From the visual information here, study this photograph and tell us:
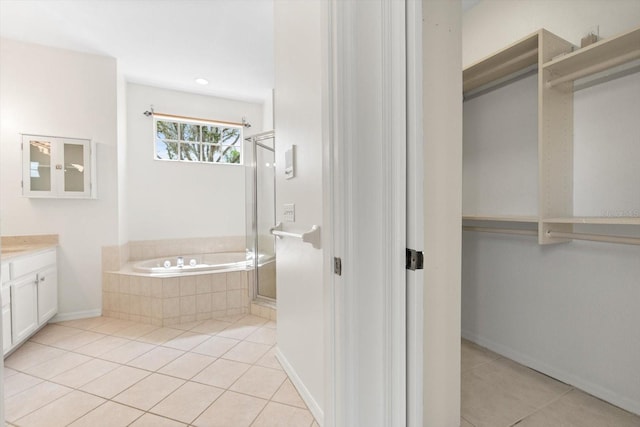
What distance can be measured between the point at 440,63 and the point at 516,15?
1.41 meters

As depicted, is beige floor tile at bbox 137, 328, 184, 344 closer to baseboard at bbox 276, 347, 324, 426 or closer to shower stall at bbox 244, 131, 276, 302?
shower stall at bbox 244, 131, 276, 302

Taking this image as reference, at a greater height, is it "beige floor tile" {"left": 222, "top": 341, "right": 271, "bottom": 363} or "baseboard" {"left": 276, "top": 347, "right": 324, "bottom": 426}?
"baseboard" {"left": 276, "top": 347, "right": 324, "bottom": 426}

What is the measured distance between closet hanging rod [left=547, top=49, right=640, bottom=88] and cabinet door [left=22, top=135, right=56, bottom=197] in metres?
4.12

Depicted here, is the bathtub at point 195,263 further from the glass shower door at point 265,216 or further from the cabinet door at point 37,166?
the cabinet door at point 37,166

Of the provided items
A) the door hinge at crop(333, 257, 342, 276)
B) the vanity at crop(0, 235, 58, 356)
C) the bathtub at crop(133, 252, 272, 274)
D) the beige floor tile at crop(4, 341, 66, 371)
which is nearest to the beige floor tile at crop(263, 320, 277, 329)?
the bathtub at crop(133, 252, 272, 274)

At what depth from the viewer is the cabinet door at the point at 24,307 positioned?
2246 millimetres

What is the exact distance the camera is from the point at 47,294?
278 centimetres

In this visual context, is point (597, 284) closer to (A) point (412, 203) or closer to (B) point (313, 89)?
(A) point (412, 203)

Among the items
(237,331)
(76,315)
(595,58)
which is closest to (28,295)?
(76,315)

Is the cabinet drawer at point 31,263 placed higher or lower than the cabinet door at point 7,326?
higher

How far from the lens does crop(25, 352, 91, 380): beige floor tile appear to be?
205cm

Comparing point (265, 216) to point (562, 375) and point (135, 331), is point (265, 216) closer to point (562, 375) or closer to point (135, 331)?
point (135, 331)

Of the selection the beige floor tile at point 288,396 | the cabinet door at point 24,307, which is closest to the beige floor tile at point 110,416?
the beige floor tile at point 288,396

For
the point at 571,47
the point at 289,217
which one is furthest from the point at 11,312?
Result: the point at 571,47
